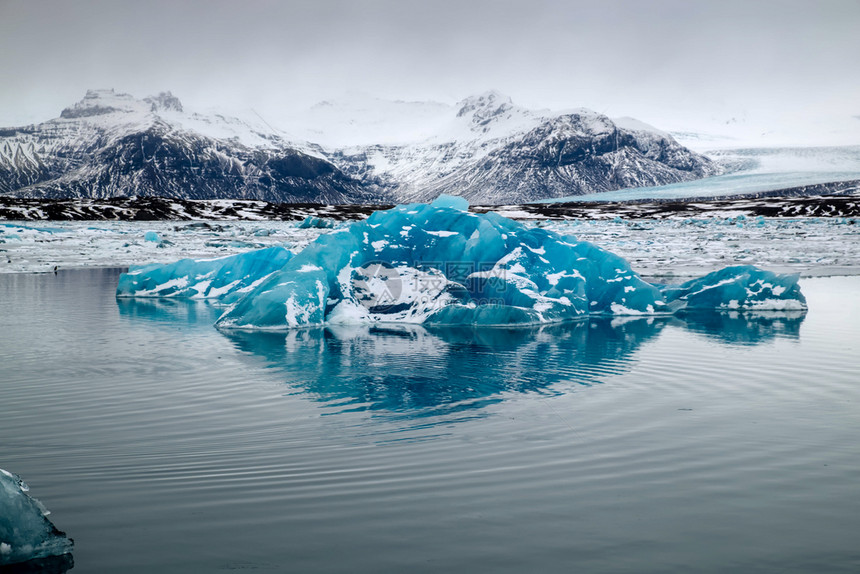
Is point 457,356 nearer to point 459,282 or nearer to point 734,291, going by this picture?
point 459,282

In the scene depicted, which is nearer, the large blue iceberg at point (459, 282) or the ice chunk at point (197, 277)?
the large blue iceberg at point (459, 282)

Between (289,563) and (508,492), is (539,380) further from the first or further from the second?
(289,563)

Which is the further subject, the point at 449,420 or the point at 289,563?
the point at 449,420

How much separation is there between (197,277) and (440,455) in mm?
17179

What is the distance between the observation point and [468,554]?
14.2 ft

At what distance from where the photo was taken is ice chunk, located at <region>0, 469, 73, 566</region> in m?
4.17

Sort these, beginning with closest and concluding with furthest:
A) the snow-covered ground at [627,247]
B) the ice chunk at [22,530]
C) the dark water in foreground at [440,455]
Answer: the ice chunk at [22,530] < the dark water in foreground at [440,455] < the snow-covered ground at [627,247]

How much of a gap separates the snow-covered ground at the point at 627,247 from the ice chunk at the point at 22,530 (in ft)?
76.4

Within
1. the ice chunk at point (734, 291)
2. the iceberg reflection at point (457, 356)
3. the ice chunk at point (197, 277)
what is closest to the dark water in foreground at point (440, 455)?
the iceberg reflection at point (457, 356)

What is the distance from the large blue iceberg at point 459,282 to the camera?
15453 millimetres

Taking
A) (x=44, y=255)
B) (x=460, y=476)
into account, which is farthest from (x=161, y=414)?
(x=44, y=255)

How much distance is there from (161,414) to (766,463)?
5.60 meters

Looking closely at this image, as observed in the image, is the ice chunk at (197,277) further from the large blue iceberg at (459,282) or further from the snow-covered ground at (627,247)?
the snow-covered ground at (627,247)

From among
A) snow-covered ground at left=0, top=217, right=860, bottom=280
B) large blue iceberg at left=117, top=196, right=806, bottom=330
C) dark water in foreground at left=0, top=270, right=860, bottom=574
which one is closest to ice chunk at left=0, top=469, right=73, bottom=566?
dark water in foreground at left=0, top=270, right=860, bottom=574
